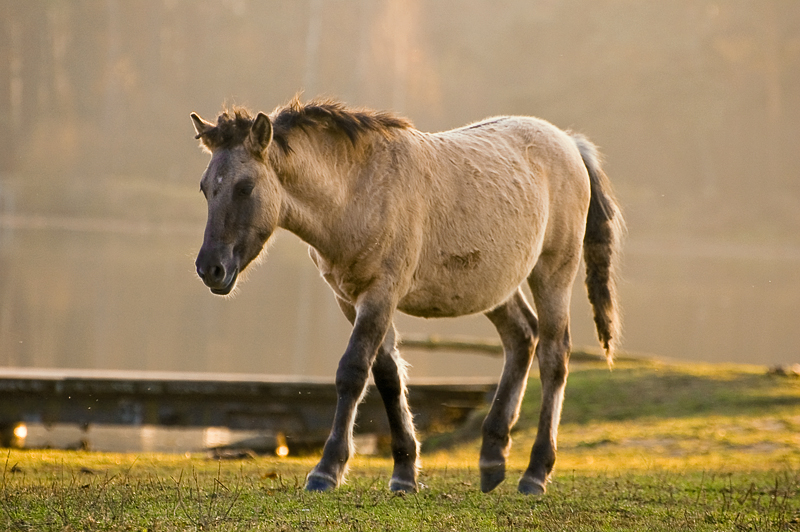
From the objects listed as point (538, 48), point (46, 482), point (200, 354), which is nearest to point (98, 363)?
point (200, 354)

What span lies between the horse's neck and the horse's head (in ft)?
0.50

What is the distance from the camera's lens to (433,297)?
5973 mm

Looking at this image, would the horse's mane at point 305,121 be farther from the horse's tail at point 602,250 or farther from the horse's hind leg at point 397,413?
the horse's tail at point 602,250

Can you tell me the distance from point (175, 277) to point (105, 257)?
5.62 metres

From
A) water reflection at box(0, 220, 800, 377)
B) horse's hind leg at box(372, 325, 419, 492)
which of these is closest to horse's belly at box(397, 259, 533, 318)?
horse's hind leg at box(372, 325, 419, 492)

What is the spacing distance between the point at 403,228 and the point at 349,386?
101 cm

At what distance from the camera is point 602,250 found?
7.54 metres

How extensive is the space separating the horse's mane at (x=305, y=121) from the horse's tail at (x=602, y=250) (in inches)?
80.7

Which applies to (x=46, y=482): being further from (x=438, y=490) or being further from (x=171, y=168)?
(x=171, y=168)

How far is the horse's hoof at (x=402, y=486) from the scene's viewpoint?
583 centimetres

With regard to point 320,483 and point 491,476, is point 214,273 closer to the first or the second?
point 320,483

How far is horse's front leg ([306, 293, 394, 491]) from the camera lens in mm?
5344

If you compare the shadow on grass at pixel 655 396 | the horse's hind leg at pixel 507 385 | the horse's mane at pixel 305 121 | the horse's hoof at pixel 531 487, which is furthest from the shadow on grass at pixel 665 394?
the horse's mane at pixel 305 121

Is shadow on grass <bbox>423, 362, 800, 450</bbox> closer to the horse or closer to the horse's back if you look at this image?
the horse
